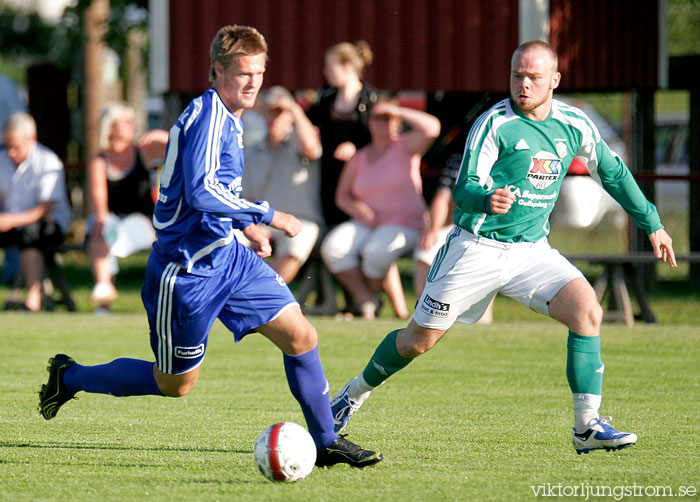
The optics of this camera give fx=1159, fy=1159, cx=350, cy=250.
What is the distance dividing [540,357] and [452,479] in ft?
13.4

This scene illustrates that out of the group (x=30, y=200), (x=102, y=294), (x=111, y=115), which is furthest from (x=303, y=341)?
(x=30, y=200)

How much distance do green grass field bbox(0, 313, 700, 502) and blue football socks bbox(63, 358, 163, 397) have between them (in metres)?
0.28

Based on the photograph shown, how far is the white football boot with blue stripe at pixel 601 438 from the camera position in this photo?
206 inches

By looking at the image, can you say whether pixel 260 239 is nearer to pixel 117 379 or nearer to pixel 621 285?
pixel 117 379

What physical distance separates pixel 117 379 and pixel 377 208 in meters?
5.67

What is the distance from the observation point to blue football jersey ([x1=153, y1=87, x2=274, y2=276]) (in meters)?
4.95

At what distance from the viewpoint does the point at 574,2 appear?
13750 millimetres

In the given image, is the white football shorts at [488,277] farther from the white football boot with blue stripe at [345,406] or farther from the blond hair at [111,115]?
the blond hair at [111,115]

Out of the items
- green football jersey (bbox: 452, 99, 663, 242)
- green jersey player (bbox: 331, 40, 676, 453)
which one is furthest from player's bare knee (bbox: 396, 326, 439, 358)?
green football jersey (bbox: 452, 99, 663, 242)

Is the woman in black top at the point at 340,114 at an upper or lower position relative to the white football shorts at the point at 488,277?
upper

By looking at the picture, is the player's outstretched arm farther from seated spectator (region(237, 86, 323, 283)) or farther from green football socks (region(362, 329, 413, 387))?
seated spectator (region(237, 86, 323, 283))

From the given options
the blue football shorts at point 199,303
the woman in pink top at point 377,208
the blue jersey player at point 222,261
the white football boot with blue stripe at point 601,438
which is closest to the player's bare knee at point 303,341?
the blue jersey player at point 222,261

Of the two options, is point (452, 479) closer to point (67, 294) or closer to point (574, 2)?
point (67, 294)

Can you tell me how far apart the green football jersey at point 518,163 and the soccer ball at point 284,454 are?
1.41 metres
